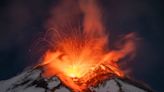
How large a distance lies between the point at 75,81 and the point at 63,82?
978cm

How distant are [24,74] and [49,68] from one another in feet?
39.2

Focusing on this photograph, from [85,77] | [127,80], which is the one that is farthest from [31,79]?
[127,80]

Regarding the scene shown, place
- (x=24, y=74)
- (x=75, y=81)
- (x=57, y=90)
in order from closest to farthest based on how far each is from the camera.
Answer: (x=57, y=90) < (x=75, y=81) < (x=24, y=74)

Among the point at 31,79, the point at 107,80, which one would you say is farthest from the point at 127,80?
the point at 31,79

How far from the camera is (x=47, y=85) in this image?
570ft

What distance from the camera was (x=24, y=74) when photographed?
196m

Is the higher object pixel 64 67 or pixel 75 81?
pixel 64 67

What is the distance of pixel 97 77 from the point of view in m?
190

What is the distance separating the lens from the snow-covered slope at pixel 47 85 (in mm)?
171875

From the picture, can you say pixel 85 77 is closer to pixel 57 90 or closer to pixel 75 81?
pixel 75 81

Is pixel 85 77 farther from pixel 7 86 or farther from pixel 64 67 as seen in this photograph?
pixel 7 86

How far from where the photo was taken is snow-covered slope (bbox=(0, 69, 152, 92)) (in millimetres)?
171875

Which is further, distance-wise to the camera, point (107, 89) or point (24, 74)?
point (24, 74)

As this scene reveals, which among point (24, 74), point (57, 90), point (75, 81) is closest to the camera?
point (57, 90)
